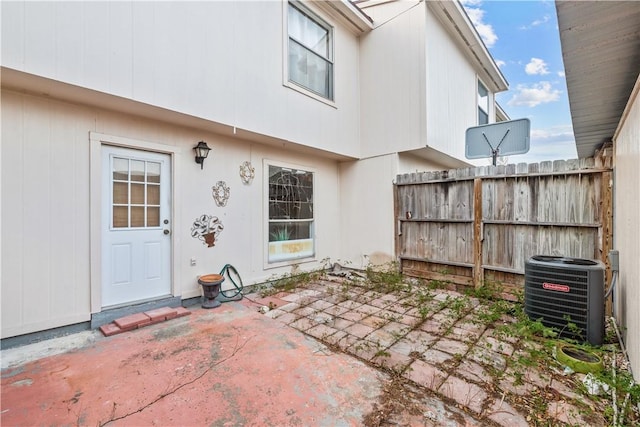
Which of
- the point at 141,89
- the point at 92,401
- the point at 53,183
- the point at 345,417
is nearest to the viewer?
the point at 345,417

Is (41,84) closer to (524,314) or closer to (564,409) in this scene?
(564,409)

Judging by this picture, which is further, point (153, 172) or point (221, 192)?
point (221, 192)

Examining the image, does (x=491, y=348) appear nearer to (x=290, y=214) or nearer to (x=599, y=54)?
(x=599, y=54)

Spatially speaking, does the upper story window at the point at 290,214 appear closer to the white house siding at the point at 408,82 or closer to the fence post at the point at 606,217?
the white house siding at the point at 408,82

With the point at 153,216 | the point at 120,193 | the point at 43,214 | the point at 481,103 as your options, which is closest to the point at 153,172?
the point at 120,193

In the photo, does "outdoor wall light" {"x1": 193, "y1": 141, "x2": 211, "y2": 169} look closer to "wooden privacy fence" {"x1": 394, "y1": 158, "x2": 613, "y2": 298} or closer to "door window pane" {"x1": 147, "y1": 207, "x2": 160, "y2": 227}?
"door window pane" {"x1": 147, "y1": 207, "x2": 160, "y2": 227}

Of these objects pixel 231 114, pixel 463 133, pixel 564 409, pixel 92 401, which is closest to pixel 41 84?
pixel 231 114

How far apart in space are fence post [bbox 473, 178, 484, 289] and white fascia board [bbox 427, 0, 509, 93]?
349cm

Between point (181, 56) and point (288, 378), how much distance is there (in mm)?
3820

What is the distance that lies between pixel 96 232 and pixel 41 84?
1.54 metres

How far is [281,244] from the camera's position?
5.20 meters

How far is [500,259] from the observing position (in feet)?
14.0

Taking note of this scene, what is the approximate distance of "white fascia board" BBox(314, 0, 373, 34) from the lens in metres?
5.18

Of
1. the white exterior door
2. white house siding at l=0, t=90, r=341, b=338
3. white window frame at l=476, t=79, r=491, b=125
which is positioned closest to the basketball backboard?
white window frame at l=476, t=79, r=491, b=125
